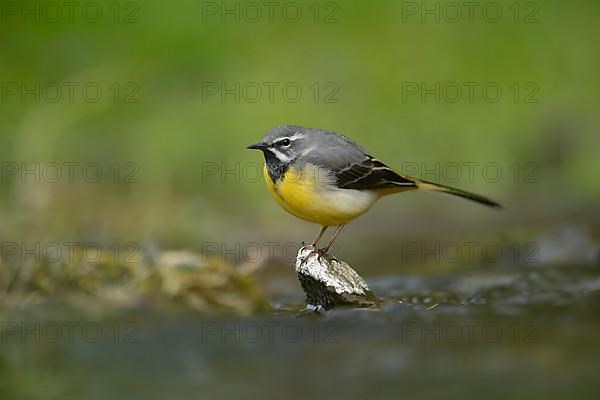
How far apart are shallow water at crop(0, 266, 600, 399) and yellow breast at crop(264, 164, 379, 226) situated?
1.27m

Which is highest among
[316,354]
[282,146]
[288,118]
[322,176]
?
[288,118]

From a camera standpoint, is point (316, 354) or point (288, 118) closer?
point (316, 354)

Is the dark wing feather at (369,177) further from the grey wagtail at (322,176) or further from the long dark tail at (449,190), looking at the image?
the long dark tail at (449,190)

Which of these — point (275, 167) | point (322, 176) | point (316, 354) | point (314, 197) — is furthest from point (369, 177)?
point (316, 354)

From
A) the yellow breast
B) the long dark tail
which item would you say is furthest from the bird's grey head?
the long dark tail

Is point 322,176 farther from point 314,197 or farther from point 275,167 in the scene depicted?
point 275,167

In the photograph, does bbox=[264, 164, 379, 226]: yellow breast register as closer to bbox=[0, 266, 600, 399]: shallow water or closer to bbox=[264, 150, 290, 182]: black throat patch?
bbox=[264, 150, 290, 182]: black throat patch

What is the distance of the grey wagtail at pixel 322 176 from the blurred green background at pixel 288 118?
1.18 metres

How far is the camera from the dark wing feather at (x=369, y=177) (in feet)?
25.1

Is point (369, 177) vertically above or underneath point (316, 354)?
above

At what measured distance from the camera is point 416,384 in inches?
189

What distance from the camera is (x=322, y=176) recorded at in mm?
7434

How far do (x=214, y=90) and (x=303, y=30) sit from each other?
186cm

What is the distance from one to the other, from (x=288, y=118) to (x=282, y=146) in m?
5.24
